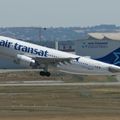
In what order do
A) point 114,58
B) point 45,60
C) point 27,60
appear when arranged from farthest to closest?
point 114,58, point 45,60, point 27,60

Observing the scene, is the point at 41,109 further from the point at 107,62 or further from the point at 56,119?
the point at 107,62

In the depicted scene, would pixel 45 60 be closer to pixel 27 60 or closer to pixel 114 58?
pixel 27 60

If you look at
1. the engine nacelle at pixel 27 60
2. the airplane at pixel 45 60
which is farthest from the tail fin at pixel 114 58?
the engine nacelle at pixel 27 60

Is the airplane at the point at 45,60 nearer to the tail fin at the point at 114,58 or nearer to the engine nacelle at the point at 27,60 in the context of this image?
the engine nacelle at the point at 27,60

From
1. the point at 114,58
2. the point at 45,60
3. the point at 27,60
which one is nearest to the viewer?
the point at 27,60

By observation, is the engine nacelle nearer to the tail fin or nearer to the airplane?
the airplane

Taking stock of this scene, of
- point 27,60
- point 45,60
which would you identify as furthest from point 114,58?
point 27,60

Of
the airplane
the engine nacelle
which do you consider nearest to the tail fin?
the airplane

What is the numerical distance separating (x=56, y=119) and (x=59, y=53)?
174ft

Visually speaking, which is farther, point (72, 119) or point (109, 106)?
point (109, 106)

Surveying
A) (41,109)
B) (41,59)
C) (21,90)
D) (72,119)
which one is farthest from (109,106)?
(41,59)

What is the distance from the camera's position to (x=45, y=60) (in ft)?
293

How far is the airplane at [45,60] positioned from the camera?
289 ft

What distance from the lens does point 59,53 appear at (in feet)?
307
